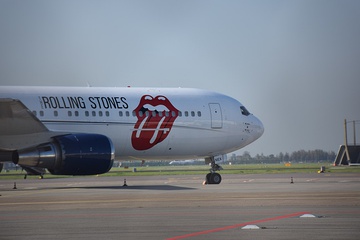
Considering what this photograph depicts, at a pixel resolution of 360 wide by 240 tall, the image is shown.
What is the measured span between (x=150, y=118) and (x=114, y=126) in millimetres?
1918

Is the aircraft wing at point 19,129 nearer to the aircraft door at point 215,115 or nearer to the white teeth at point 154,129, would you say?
the white teeth at point 154,129

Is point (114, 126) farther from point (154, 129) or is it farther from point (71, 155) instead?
point (71, 155)

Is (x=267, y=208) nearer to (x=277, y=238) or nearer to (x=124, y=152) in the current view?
(x=277, y=238)

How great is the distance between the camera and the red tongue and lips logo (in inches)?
1368

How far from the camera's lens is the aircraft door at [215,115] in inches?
1468

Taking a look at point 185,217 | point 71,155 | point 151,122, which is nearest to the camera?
point 185,217

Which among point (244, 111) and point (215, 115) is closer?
point (215, 115)

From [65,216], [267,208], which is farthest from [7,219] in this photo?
[267,208]

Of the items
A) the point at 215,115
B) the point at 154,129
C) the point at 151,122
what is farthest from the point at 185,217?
the point at 215,115

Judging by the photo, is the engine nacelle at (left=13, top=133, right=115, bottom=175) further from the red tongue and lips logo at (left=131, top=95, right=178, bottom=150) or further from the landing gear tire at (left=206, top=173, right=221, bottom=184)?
the landing gear tire at (left=206, top=173, right=221, bottom=184)

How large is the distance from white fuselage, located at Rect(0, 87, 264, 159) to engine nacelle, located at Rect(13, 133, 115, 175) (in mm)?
4920

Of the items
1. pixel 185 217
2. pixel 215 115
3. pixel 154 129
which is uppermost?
pixel 215 115

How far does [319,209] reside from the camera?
62.5 ft

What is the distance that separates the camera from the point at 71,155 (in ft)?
88.4
